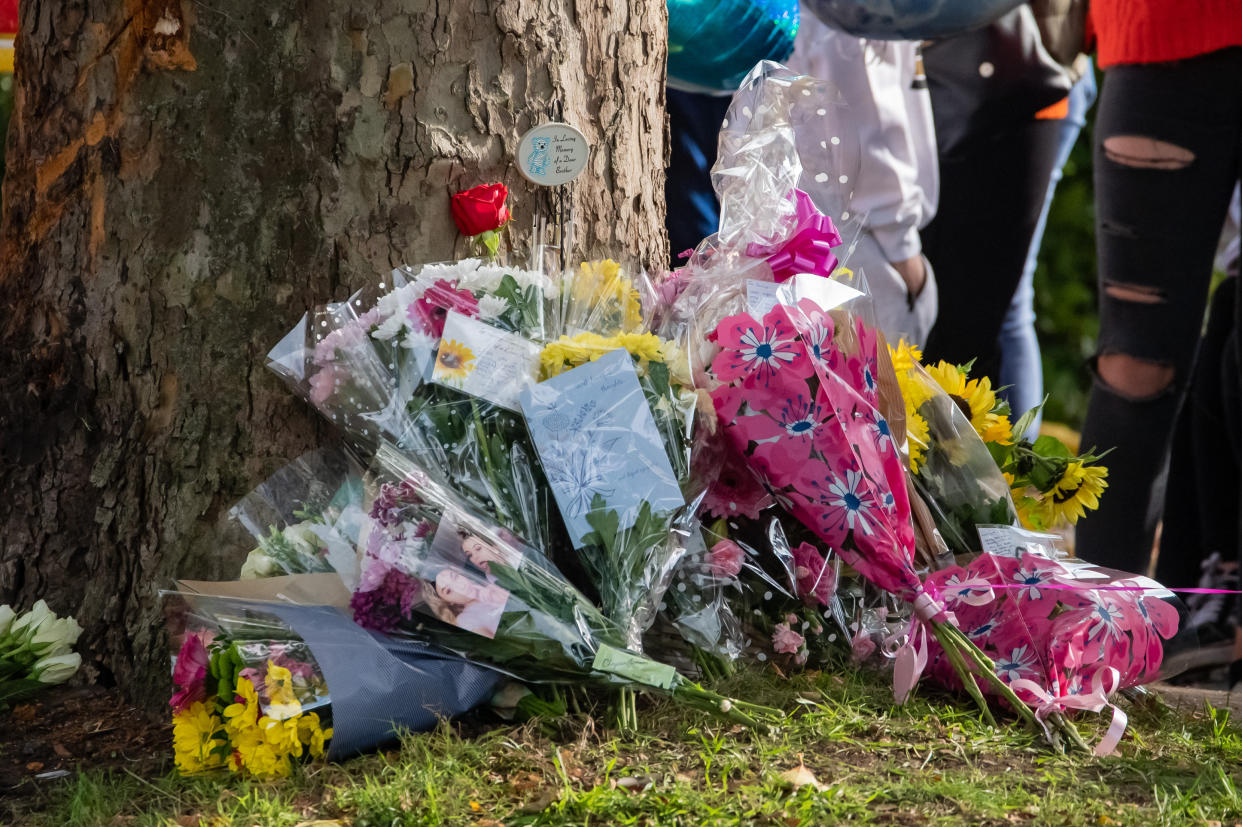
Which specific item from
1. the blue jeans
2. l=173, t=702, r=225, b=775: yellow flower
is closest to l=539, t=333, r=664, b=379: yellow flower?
l=173, t=702, r=225, b=775: yellow flower

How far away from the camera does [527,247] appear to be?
78.2 inches

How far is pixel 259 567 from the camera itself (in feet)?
5.58

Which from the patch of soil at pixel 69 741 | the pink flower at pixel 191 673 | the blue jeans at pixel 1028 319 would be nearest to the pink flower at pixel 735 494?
the pink flower at pixel 191 673

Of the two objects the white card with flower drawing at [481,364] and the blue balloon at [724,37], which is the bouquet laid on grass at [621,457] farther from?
the blue balloon at [724,37]

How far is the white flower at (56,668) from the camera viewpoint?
6.20 ft

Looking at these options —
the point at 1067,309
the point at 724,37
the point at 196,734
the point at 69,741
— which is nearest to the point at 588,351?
the point at 196,734

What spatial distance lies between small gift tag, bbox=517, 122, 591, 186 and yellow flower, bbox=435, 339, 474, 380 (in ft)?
1.34

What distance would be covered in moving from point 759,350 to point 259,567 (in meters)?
0.84

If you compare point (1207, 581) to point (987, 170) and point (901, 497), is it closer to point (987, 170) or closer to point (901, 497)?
point (987, 170)

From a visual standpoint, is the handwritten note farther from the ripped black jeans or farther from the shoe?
the shoe

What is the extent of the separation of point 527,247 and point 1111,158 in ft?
6.64

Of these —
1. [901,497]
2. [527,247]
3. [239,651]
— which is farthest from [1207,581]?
[239,651]

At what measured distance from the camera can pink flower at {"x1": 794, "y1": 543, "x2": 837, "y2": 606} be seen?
181 centimetres

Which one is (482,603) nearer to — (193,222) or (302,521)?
(302,521)
